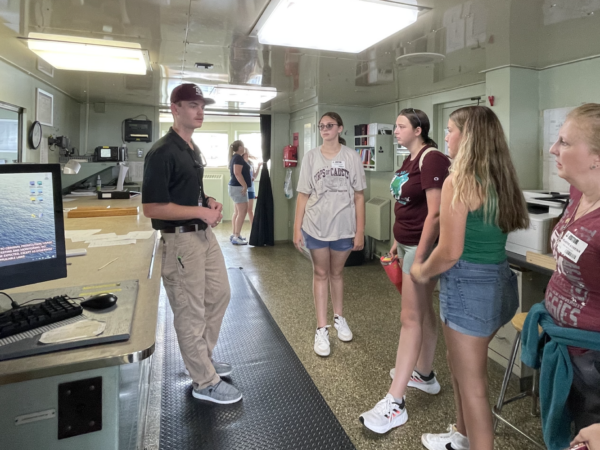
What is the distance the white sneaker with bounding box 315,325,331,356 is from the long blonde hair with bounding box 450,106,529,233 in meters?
1.60

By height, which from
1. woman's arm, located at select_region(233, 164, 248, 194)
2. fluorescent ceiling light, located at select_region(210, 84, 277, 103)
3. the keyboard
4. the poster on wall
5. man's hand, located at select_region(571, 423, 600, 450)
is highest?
fluorescent ceiling light, located at select_region(210, 84, 277, 103)

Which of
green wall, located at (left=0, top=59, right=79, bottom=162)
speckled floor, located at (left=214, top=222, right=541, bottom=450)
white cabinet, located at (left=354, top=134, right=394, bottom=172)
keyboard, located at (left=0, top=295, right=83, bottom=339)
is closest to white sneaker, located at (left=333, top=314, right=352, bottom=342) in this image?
speckled floor, located at (left=214, top=222, right=541, bottom=450)

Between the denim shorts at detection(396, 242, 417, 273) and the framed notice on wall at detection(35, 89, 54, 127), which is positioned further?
the framed notice on wall at detection(35, 89, 54, 127)

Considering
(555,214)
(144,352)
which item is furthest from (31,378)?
(555,214)

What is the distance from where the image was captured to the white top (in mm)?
2594

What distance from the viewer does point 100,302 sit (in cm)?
110

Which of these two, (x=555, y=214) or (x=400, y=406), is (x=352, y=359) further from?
(x=555, y=214)

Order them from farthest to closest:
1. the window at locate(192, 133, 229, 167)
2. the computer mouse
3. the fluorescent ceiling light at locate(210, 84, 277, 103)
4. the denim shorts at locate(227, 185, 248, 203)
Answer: the window at locate(192, 133, 229, 167)
the denim shorts at locate(227, 185, 248, 203)
the fluorescent ceiling light at locate(210, 84, 277, 103)
the computer mouse

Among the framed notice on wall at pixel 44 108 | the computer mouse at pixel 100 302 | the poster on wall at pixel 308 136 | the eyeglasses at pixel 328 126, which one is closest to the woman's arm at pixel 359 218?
the eyeglasses at pixel 328 126

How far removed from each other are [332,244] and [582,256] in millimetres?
1757

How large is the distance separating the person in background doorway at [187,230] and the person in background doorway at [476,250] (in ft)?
3.56

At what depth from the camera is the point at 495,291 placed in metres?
1.38

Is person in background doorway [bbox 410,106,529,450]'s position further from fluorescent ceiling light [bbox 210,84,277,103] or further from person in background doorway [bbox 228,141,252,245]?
person in background doorway [bbox 228,141,252,245]

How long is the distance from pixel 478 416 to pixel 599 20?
2.10m
